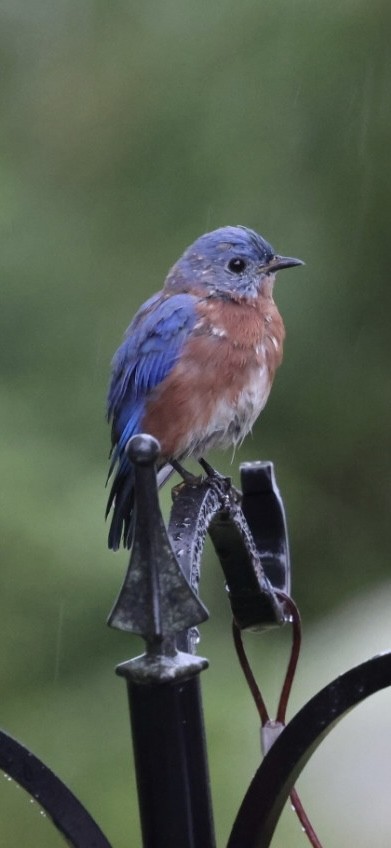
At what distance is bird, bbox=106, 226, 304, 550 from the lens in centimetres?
236

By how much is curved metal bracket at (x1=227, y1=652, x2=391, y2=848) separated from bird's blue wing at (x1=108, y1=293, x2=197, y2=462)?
1.42 metres

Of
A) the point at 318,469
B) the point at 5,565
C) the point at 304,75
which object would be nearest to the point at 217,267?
the point at 5,565

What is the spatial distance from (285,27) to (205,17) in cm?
31

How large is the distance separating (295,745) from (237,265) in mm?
1749

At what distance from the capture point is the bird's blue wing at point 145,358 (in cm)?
242

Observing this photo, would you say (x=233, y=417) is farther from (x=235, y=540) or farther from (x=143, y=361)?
(x=235, y=540)

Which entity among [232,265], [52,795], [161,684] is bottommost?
[52,795]

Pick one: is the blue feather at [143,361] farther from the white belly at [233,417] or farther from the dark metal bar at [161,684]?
the dark metal bar at [161,684]

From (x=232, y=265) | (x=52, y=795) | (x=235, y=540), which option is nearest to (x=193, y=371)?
(x=232, y=265)

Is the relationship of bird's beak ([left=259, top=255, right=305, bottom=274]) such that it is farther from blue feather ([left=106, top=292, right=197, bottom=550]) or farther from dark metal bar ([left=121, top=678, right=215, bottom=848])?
dark metal bar ([left=121, top=678, right=215, bottom=848])

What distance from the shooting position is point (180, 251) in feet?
13.2

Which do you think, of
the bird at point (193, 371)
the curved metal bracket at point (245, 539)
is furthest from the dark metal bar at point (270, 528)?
the bird at point (193, 371)

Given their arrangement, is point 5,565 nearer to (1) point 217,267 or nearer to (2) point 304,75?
(1) point 217,267

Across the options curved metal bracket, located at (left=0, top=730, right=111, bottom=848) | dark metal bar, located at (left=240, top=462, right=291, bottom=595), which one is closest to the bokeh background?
dark metal bar, located at (left=240, top=462, right=291, bottom=595)
